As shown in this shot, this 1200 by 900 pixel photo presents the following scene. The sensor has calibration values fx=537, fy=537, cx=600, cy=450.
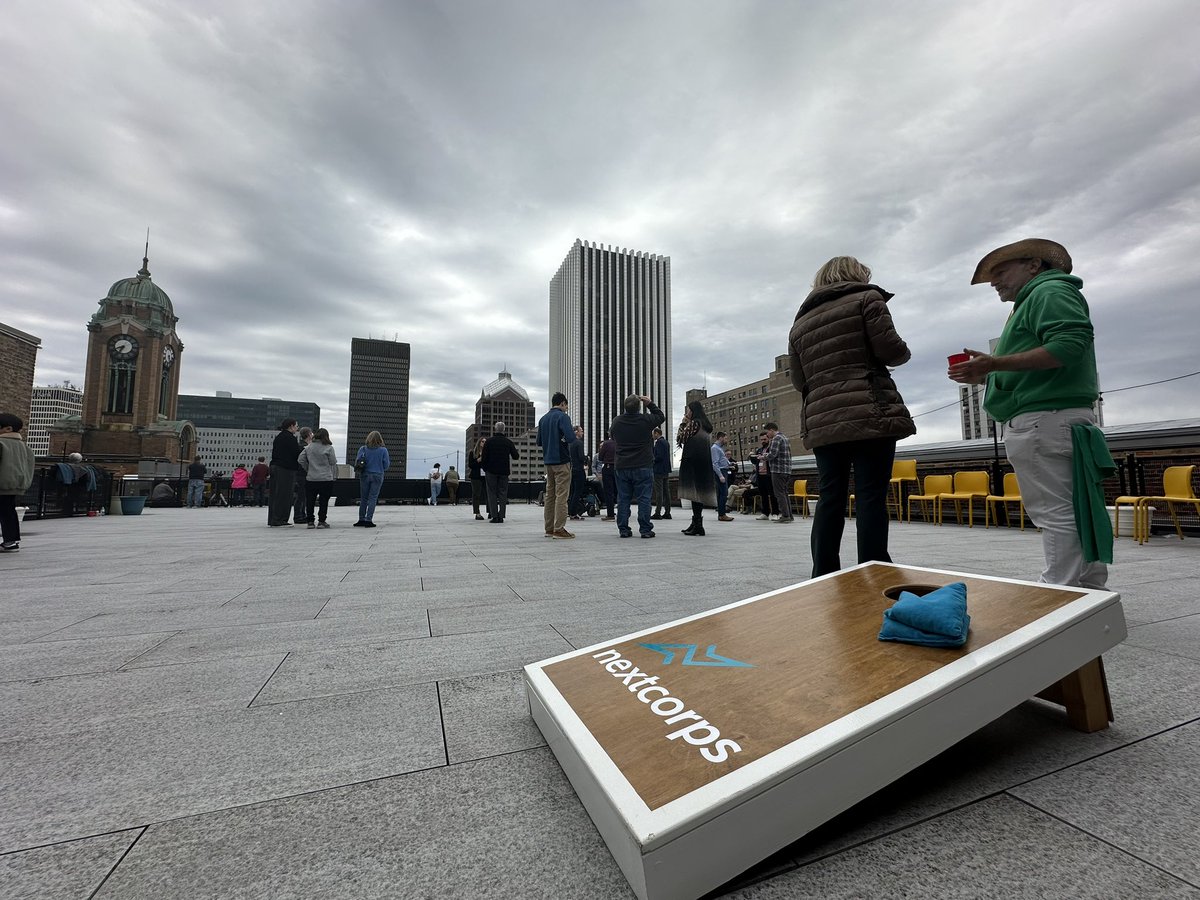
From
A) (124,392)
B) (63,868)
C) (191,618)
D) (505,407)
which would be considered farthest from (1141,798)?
(505,407)

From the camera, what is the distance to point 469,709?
1.60 metres

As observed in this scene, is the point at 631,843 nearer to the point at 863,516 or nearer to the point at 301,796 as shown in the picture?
the point at 301,796

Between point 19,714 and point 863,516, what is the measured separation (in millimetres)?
3247

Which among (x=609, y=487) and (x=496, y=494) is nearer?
(x=496, y=494)

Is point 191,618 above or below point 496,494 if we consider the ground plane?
below

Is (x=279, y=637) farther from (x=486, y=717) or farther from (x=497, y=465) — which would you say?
(x=497, y=465)

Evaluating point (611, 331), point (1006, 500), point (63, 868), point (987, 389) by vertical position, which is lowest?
point (63, 868)

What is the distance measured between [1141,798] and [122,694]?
2.72 meters

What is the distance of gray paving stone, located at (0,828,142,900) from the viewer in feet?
2.87

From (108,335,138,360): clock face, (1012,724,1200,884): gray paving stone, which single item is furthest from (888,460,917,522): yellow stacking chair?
(108,335,138,360): clock face

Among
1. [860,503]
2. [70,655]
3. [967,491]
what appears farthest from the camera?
[967,491]

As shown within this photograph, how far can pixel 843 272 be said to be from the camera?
2.93 meters

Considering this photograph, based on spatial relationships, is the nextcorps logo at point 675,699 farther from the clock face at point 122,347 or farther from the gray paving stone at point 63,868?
the clock face at point 122,347

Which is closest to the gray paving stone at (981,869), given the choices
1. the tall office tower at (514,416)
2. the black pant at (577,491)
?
the black pant at (577,491)
